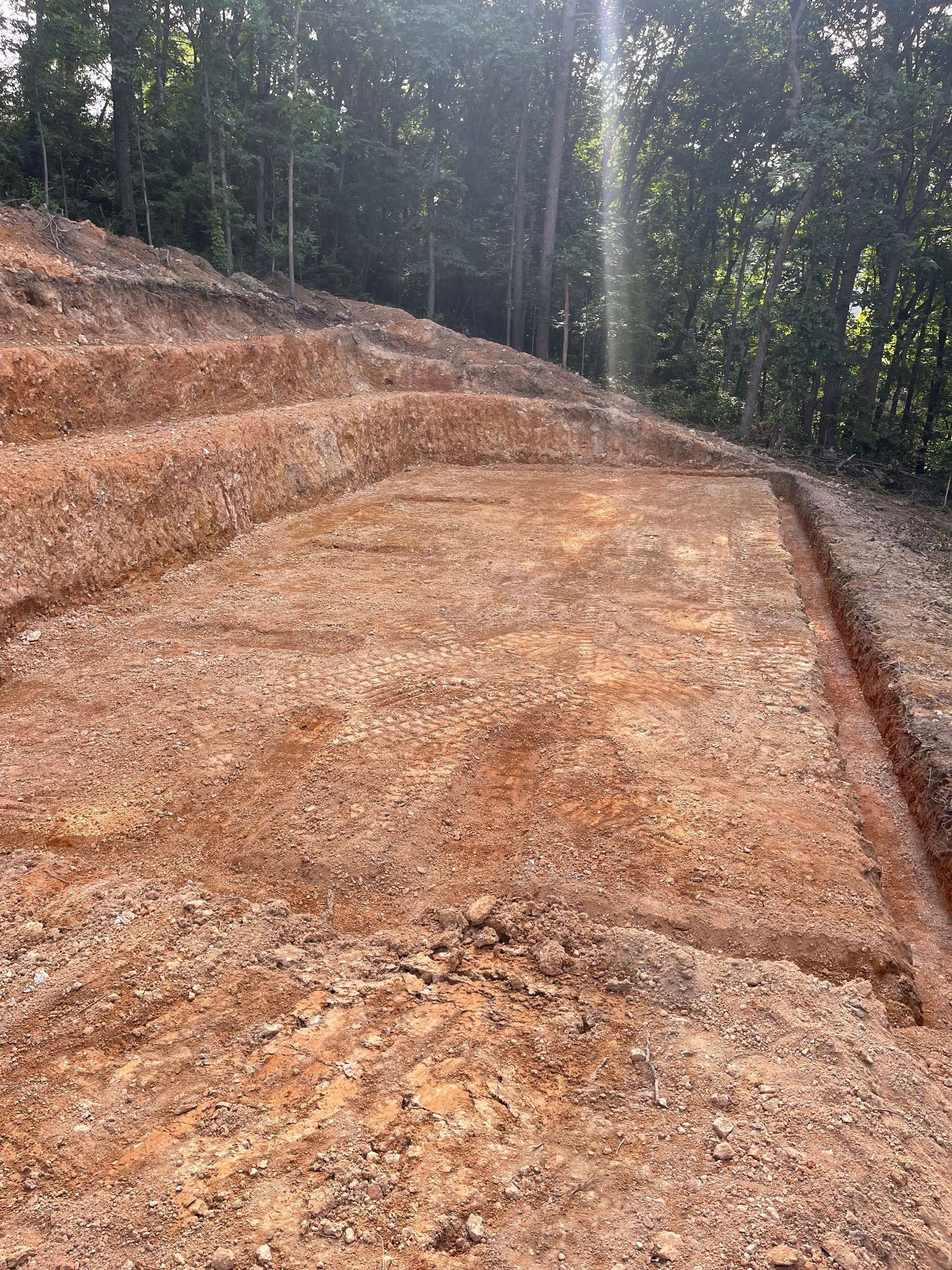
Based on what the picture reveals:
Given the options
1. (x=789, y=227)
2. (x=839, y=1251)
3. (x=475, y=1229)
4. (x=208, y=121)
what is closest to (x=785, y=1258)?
(x=839, y=1251)

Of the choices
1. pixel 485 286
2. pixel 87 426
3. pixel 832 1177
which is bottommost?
pixel 832 1177

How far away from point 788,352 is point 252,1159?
74.5 ft

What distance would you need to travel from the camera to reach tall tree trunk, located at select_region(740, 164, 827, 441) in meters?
19.8

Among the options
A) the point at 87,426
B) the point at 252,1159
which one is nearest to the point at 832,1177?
the point at 252,1159

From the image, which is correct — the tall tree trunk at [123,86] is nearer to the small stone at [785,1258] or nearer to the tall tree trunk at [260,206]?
the tall tree trunk at [260,206]

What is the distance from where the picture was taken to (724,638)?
8.34 m

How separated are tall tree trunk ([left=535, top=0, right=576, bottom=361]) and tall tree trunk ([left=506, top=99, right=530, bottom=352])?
75 centimetres

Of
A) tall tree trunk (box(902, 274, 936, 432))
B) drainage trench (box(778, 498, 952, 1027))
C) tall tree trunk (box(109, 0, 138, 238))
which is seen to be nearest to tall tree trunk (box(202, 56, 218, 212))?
tall tree trunk (box(109, 0, 138, 238))

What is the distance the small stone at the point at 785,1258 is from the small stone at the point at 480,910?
2.08 meters

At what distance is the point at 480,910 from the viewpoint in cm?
440

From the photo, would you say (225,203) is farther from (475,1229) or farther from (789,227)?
(475,1229)

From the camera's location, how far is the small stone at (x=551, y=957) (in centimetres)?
404

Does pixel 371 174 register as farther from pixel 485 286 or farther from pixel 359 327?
pixel 359 327

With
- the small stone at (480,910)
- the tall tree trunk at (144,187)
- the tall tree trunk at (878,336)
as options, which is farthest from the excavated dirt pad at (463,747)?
the tall tree trunk at (878,336)
